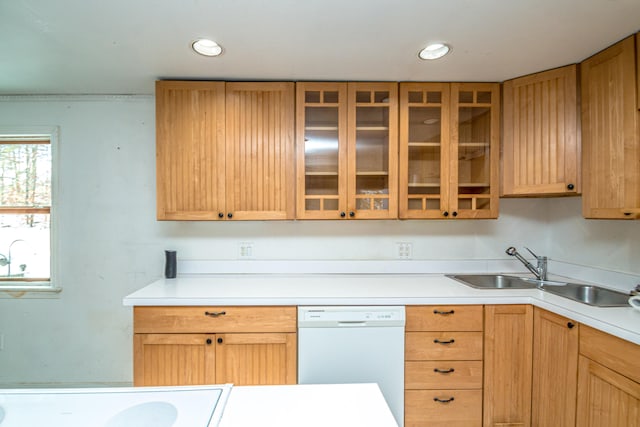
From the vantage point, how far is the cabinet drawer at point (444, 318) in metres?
1.60

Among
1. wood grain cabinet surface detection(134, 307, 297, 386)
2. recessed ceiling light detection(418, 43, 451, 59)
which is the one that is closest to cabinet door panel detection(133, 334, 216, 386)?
wood grain cabinet surface detection(134, 307, 297, 386)

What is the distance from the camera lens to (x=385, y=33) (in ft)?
4.65

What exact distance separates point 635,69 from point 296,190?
187cm

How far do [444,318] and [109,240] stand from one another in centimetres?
243

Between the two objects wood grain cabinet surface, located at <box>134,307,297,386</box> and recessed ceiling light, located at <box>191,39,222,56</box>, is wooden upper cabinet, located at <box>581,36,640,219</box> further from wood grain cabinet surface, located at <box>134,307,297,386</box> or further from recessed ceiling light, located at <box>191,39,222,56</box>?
recessed ceiling light, located at <box>191,39,222,56</box>

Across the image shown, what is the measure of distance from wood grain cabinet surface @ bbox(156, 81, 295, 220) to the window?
1.15 metres

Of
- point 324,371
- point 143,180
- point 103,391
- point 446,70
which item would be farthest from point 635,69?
point 143,180

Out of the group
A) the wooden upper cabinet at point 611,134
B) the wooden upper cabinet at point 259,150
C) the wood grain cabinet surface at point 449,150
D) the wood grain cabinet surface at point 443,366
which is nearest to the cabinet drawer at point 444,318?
the wood grain cabinet surface at point 443,366

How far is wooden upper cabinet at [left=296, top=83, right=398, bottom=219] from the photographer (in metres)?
1.88

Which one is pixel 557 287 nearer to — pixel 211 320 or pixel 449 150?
pixel 449 150

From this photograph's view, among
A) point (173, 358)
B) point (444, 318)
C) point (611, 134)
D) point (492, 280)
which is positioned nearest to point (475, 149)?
point (611, 134)

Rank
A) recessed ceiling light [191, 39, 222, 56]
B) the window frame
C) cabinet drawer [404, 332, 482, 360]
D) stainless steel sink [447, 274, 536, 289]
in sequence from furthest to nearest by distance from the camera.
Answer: the window frame → stainless steel sink [447, 274, 536, 289] → cabinet drawer [404, 332, 482, 360] → recessed ceiling light [191, 39, 222, 56]

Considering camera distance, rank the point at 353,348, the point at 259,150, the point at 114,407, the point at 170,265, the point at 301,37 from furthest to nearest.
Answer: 1. the point at 170,265
2. the point at 259,150
3. the point at 353,348
4. the point at 301,37
5. the point at 114,407

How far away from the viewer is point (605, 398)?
1.23 meters
